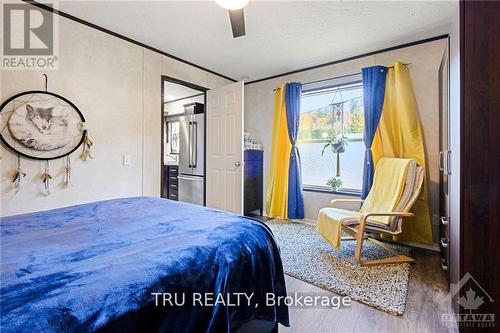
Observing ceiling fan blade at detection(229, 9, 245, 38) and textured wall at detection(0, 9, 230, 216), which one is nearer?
ceiling fan blade at detection(229, 9, 245, 38)

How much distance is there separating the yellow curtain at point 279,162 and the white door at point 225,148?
2.89 ft

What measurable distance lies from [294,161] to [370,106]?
4.33ft

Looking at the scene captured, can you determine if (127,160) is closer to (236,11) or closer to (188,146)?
(188,146)

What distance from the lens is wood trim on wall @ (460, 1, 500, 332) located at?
1223mm

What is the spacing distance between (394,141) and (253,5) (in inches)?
89.0

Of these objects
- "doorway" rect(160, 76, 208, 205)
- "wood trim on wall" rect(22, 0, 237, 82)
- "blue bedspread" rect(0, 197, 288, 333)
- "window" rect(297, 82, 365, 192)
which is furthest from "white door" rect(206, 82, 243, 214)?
"blue bedspread" rect(0, 197, 288, 333)

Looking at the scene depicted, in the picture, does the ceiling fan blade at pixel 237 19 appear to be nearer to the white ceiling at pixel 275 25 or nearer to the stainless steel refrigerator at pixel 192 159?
the white ceiling at pixel 275 25

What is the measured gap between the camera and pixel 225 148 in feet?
11.9

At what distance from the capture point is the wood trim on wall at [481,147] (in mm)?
1223

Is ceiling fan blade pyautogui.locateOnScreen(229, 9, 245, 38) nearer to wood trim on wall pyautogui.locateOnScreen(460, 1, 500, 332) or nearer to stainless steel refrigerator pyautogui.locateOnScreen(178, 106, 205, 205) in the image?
wood trim on wall pyautogui.locateOnScreen(460, 1, 500, 332)

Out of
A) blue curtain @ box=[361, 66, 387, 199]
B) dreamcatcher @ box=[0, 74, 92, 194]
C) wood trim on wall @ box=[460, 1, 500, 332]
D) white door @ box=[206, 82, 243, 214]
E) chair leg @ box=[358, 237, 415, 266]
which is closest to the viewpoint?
wood trim on wall @ box=[460, 1, 500, 332]

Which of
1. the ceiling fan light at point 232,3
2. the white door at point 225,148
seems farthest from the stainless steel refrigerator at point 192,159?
the ceiling fan light at point 232,3

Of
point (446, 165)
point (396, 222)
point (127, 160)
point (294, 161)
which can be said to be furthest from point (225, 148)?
point (446, 165)

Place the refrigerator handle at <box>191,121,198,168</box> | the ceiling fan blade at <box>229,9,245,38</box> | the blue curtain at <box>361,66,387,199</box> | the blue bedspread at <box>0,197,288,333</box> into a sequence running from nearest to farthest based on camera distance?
the blue bedspread at <box>0,197,288,333</box> → the ceiling fan blade at <box>229,9,245,38</box> → the blue curtain at <box>361,66,387,199</box> → the refrigerator handle at <box>191,121,198,168</box>
